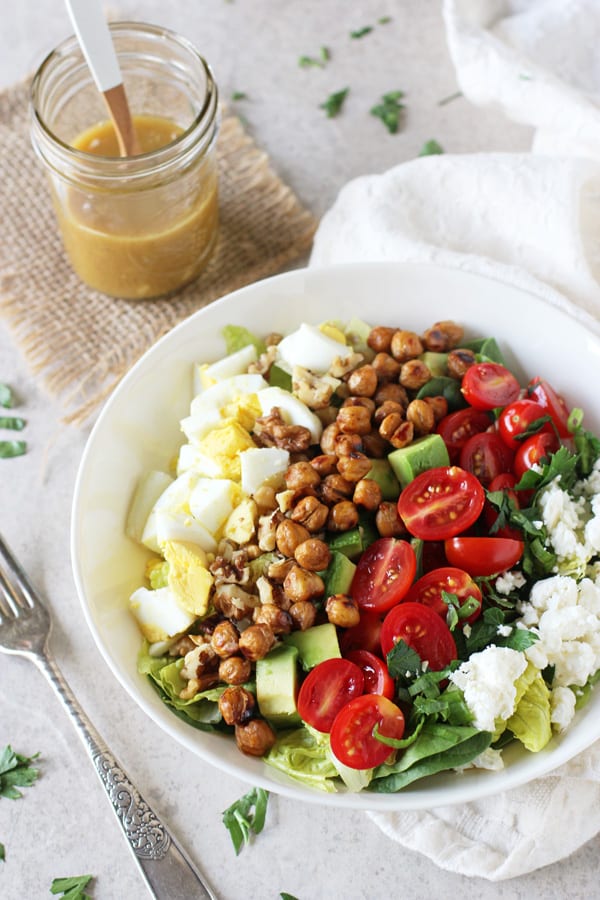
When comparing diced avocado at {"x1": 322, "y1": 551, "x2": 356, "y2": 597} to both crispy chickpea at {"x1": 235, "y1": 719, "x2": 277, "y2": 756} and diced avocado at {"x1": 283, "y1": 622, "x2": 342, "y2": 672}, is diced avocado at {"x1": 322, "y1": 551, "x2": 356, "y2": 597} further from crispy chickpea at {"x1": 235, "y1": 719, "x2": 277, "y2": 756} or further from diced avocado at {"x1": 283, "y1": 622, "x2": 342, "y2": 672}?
crispy chickpea at {"x1": 235, "y1": 719, "x2": 277, "y2": 756}

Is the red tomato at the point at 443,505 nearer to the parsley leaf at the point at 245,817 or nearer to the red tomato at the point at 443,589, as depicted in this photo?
the red tomato at the point at 443,589

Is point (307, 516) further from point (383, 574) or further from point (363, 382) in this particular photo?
point (363, 382)

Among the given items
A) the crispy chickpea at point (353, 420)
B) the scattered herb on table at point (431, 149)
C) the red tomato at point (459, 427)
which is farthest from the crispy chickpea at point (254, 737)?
the scattered herb on table at point (431, 149)

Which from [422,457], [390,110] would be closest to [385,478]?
[422,457]

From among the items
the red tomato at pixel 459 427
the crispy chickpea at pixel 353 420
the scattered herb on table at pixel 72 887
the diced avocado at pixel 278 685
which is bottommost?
the scattered herb on table at pixel 72 887

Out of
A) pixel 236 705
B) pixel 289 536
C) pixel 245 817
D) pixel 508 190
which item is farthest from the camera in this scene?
pixel 508 190

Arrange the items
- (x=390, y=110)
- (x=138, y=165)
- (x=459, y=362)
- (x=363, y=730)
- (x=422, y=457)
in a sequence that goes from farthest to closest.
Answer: (x=390, y=110), (x=138, y=165), (x=459, y=362), (x=422, y=457), (x=363, y=730)
